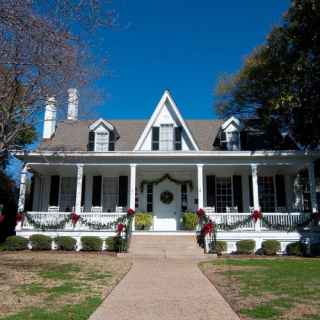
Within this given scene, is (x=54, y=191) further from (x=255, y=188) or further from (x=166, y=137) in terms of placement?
(x=255, y=188)

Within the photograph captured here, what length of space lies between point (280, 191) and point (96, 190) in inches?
388

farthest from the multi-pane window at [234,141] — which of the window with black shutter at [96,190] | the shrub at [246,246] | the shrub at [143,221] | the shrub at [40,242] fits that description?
the shrub at [40,242]

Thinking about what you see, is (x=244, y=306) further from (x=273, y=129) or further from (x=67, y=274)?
(x=273, y=129)

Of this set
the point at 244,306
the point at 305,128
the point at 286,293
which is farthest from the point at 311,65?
the point at 244,306

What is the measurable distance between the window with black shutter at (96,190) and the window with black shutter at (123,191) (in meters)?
1.12

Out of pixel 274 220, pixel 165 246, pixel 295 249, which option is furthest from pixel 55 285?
pixel 274 220

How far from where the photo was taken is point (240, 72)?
25.0 metres

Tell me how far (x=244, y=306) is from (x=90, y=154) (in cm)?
1290

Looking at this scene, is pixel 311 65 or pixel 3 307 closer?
pixel 3 307

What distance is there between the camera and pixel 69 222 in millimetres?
17656

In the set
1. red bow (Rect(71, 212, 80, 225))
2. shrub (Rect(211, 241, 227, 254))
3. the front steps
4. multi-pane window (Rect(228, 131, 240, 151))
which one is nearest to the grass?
the front steps

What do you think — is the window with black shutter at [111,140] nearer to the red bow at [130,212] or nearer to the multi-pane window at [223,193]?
the red bow at [130,212]

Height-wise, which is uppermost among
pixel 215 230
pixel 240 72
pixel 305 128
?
pixel 240 72

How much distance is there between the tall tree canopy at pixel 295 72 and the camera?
1662cm
